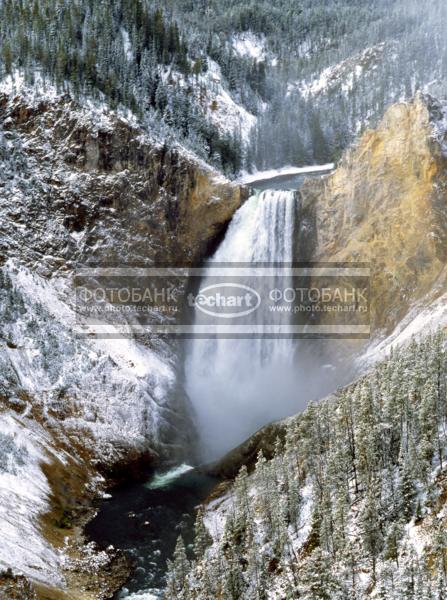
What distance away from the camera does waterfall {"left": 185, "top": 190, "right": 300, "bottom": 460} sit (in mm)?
55625

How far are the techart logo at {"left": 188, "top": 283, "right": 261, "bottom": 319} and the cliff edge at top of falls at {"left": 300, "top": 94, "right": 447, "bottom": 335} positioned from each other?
843cm

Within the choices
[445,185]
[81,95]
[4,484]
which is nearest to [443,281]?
[445,185]

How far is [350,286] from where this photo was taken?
174 ft

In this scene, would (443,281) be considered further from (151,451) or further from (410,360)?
(151,451)

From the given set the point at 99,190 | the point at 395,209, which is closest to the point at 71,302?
the point at 99,190

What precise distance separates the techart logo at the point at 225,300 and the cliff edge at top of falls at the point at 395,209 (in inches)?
332

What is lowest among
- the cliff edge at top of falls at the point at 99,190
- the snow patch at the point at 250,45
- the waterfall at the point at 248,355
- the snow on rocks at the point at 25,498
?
the snow on rocks at the point at 25,498

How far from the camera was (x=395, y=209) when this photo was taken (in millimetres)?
50469

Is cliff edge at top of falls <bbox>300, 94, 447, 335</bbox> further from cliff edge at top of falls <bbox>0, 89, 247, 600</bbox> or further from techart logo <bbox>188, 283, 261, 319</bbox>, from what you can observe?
cliff edge at top of falls <bbox>0, 89, 247, 600</bbox>

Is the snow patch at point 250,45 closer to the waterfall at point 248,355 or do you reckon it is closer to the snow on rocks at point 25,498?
the waterfall at point 248,355

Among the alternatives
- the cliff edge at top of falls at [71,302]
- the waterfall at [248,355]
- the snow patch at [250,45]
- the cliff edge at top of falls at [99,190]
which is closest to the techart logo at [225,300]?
the waterfall at [248,355]

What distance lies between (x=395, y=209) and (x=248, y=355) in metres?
19.2

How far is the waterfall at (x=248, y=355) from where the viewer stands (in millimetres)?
55625

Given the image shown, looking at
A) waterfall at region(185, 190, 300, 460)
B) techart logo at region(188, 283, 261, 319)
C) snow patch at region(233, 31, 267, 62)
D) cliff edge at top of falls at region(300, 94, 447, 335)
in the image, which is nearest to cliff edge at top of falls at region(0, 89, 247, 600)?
waterfall at region(185, 190, 300, 460)
